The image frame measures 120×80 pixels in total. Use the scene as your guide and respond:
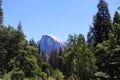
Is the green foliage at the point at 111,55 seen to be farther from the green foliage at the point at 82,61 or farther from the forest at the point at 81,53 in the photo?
Result: the green foliage at the point at 82,61

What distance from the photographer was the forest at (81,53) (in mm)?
40369

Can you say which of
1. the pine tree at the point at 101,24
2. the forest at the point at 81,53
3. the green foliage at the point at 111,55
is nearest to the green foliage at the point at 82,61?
the forest at the point at 81,53

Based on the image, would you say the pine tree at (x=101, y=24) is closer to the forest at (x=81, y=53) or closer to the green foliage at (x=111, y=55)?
the forest at (x=81, y=53)

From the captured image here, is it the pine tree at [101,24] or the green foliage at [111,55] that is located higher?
the pine tree at [101,24]

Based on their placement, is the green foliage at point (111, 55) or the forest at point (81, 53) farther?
the forest at point (81, 53)

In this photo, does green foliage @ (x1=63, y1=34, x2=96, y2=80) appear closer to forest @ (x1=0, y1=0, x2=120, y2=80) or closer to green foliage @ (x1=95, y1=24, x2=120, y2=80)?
forest @ (x1=0, y1=0, x2=120, y2=80)

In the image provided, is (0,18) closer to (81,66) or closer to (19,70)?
(19,70)

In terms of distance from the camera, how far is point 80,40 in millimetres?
49562

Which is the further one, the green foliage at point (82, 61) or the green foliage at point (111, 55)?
the green foliage at point (82, 61)

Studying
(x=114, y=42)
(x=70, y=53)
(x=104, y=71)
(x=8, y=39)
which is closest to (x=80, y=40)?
(x=70, y=53)

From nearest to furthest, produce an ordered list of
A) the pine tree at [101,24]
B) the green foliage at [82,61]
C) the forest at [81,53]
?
the forest at [81,53], the green foliage at [82,61], the pine tree at [101,24]

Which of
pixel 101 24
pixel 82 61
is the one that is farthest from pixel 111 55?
pixel 101 24

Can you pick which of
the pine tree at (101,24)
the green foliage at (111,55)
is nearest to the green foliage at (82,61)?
the green foliage at (111,55)

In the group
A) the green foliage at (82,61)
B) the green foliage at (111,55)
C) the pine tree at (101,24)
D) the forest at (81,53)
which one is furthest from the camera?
the pine tree at (101,24)
